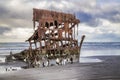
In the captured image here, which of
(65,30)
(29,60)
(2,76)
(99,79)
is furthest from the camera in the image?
(65,30)

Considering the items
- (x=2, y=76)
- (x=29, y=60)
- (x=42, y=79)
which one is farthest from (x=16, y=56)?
(x=42, y=79)

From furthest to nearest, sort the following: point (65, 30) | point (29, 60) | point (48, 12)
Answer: point (65, 30) → point (48, 12) → point (29, 60)

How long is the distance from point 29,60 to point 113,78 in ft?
55.1

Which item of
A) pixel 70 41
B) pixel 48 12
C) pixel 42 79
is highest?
pixel 48 12

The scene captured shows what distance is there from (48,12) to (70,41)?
7078 millimetres

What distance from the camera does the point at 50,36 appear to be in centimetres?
5391

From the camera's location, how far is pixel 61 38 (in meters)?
55.5

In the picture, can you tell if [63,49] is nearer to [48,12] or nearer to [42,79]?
[48,12]

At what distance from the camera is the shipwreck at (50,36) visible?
165 feet

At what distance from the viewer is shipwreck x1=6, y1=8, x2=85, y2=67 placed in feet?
165

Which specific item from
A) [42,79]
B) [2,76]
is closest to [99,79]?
[42,79]

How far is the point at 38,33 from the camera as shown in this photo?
52531 mm

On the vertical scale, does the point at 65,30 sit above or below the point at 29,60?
above

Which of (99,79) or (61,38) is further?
(61,38)
